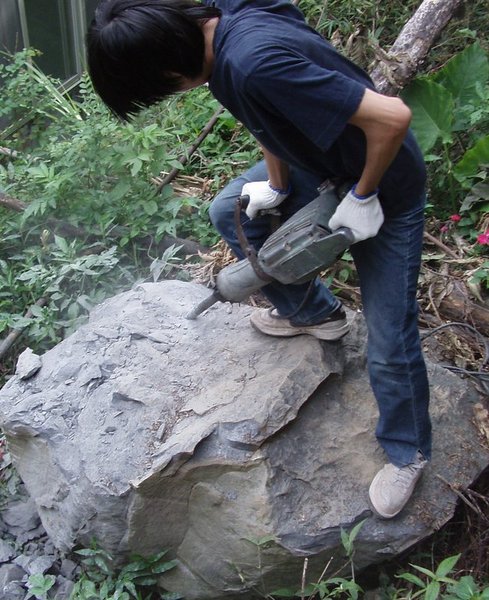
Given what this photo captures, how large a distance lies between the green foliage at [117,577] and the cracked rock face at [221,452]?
5cm

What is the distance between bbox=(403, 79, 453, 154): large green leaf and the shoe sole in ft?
4.80

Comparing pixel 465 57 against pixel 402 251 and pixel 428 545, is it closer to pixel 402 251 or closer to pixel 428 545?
pixel 402 251

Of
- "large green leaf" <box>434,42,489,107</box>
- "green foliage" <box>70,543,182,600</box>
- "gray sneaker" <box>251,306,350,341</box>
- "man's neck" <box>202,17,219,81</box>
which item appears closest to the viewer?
"man's neck" <box>202,17,219,81</box>

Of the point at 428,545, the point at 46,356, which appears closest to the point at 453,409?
the point at 428,545

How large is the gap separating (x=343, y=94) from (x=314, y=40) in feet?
0.77

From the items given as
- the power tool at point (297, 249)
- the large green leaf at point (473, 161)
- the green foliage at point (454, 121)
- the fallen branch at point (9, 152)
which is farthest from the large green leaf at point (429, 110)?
the fallen branch at point (9, 152)

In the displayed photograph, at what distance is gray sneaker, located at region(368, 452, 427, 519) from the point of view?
2.34m

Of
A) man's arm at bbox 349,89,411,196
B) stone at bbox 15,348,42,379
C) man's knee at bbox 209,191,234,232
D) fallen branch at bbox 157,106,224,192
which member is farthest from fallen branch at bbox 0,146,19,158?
man's arm at bbox 349,89,411,196

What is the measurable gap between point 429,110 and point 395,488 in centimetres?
219

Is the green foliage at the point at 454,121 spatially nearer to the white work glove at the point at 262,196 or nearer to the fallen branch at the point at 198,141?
the fallen branch at the point at 198,141

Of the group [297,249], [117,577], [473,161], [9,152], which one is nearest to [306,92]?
[297,249]

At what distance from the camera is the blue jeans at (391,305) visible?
6.88 ft

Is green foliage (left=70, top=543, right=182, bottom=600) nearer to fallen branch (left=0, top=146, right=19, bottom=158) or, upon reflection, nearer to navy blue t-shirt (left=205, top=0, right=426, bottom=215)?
navy blue t-shirt (left=205, top=0, right=426, bottom=215)

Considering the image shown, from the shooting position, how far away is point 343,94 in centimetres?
171
